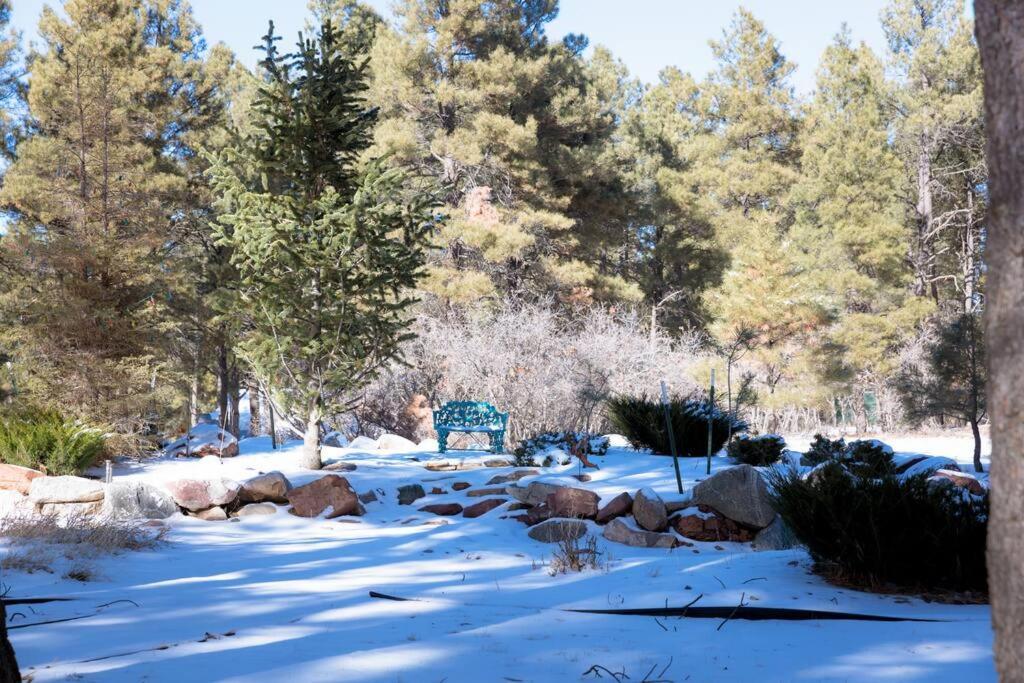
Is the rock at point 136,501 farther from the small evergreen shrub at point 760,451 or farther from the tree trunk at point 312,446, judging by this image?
the small evergreen shrub at point 760,451

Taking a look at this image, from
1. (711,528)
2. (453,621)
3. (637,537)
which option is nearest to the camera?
(453,621)

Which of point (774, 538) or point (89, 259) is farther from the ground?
point (89, 259)

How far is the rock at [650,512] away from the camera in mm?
7301

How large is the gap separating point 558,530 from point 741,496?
1.61m

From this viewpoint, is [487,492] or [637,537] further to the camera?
[487,492]

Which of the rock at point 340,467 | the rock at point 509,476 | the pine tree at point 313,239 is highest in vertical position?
the pine tree at point 313,239

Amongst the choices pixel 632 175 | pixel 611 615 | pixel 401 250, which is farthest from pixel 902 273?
pixel 611 615

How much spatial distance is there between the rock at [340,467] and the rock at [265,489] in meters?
1.72

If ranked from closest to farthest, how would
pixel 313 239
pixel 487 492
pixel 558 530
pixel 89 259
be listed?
pixel 558 530, pixel 487 492, pixel 313 239, pixel 89 259

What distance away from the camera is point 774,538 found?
22.7 feet

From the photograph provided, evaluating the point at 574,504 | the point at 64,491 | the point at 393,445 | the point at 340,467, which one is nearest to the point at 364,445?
the point at 393,445

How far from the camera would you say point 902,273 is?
25422 millimetres

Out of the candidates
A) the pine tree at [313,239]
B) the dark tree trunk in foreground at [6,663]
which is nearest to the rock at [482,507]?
the pine tree at [313,239]

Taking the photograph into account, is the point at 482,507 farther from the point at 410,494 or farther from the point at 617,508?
the point at 617,508
